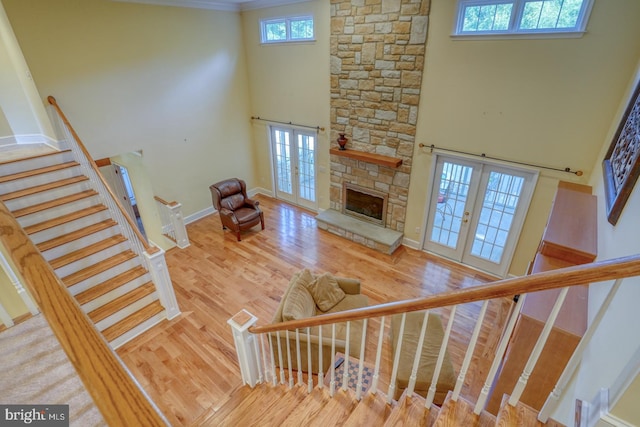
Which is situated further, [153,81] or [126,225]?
[153,81]

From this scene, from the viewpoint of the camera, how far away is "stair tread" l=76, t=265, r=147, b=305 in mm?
3863

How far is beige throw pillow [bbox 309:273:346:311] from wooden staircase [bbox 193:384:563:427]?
4.28 ft

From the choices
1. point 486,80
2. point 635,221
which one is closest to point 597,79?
point 486,80

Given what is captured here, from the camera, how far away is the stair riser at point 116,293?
152 inches

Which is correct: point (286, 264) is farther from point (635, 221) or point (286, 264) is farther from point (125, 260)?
point (635, 221)

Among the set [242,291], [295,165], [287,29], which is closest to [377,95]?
[287,29]

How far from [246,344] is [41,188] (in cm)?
375

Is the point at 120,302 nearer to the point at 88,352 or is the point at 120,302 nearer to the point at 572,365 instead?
the point at 88,352

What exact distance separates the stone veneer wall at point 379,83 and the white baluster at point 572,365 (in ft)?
14.4

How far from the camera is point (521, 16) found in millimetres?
3744

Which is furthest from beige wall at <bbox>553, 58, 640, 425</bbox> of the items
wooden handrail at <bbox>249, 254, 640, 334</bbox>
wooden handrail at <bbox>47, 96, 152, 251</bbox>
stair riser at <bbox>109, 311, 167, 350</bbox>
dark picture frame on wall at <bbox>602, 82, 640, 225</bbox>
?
stair riser at <bbox>109, 311, 167, 350</bbox>

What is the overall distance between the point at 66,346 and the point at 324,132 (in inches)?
230

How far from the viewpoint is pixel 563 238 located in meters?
2.52

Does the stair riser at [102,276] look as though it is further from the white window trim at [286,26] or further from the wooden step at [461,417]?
the white window trim at [286,26]
